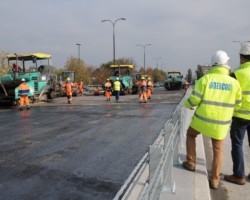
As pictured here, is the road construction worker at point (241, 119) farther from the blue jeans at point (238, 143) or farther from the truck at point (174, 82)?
the truck at point (174, 82)

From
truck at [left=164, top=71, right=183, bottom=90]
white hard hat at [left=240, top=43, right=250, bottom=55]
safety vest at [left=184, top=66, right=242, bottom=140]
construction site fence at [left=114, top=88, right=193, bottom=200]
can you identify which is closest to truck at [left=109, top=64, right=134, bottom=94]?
truck at [left=164, top=71, right=183, bottom=90]

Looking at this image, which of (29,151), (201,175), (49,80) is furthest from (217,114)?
(49,80)

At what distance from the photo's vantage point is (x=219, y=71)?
448 centimetres

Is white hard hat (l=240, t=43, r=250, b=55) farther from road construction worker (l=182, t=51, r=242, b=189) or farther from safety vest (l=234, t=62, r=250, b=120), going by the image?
road construction worker (l=182, t=51, r=242, b=189)

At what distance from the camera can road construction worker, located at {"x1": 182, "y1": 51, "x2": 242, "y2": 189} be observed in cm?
438

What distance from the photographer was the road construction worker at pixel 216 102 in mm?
4383

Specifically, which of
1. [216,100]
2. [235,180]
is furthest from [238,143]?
[216,100]

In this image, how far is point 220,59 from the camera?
4.54 meters

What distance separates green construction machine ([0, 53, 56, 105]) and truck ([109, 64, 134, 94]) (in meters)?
8.35

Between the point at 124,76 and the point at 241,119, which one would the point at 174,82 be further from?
the point at 241,119

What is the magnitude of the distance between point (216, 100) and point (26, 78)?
16590 mm

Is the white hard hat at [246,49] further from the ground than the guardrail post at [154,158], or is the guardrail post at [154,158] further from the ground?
the white hard hat at [246,49]

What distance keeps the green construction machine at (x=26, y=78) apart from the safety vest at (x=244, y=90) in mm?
14864

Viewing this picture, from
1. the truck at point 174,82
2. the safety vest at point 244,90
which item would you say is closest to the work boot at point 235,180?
the safety vest at point 244,90
